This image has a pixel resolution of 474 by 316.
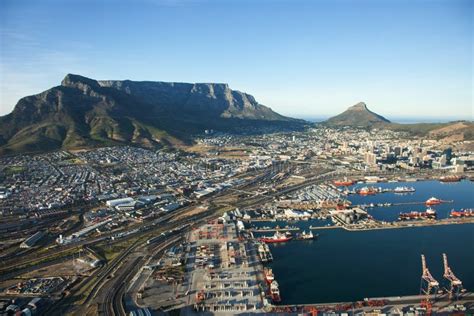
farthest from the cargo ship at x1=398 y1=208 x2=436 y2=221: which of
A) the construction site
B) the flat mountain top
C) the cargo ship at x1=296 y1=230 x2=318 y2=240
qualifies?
the flat mountain top

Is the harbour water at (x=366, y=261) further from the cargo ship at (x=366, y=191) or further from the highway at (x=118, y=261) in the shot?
the cargo ship at (x=366, y=191)

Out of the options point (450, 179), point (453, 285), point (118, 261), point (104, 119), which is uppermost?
point (104, 119)

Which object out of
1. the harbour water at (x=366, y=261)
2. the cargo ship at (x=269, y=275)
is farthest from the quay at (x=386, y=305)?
the cargo ship at (x=269, y=275)

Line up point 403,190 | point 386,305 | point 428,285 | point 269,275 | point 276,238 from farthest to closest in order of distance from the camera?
point 403,190, point 276,238, point 269,275, point 428,285, point 386,305

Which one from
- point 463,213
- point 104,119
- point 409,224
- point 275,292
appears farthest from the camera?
point 104,119

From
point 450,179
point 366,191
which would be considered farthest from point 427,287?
Result: point 450,179

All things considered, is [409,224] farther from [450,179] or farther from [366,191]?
[450,179]

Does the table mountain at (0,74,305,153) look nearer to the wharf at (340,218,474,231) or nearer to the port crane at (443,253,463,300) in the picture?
the wharf at (340,218,474,231)
